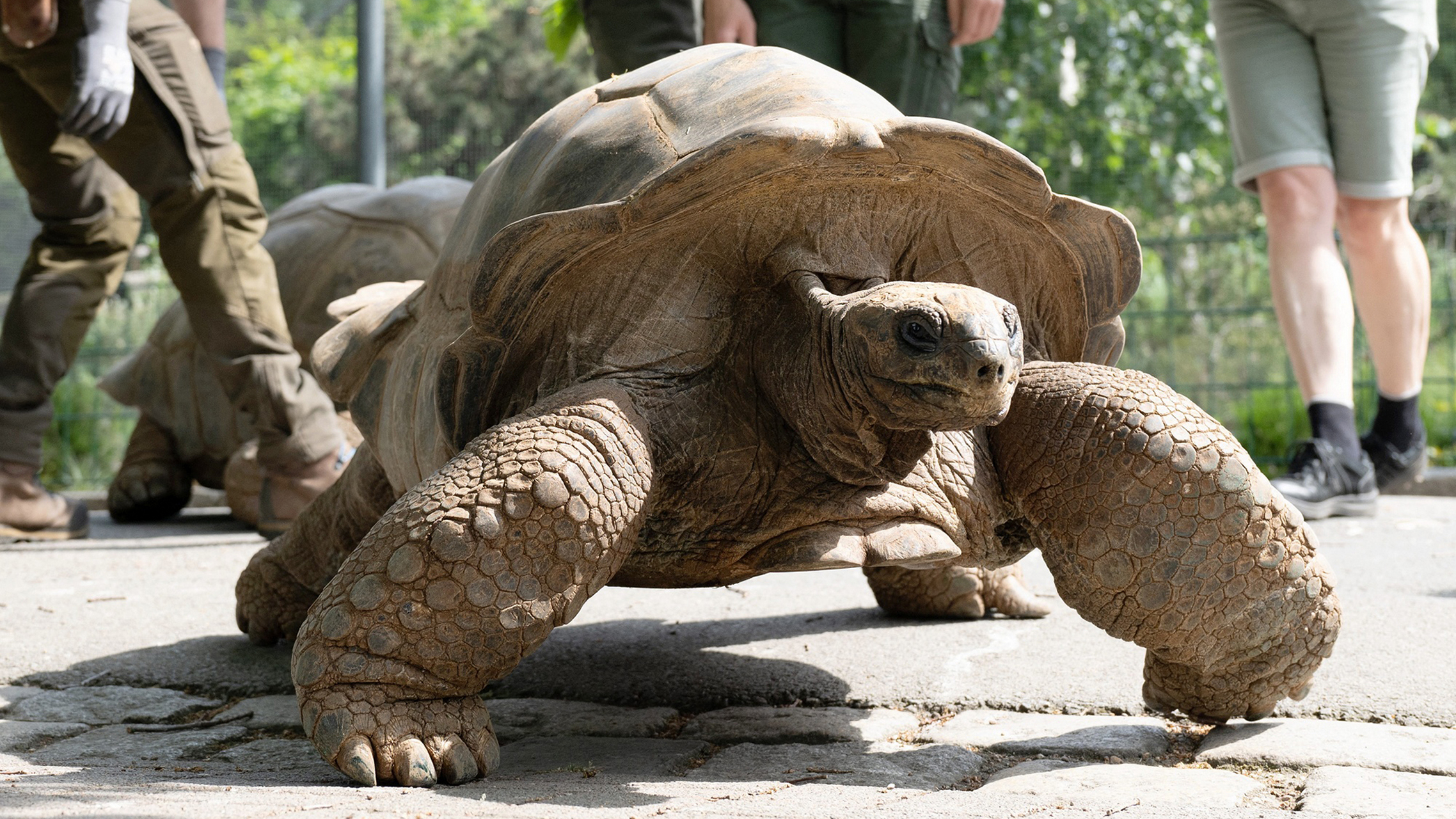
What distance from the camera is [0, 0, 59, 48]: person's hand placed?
390cm

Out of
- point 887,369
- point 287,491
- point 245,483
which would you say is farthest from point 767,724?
point 245,483

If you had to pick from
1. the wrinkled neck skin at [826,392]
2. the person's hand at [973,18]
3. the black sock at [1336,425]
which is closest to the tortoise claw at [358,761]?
the wrinkled neck skin at [826,392]

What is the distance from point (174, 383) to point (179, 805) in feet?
14.6

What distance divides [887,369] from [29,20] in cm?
324

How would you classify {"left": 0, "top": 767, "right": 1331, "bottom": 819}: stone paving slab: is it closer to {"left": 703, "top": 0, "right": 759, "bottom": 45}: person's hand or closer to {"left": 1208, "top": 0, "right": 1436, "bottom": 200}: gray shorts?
{"left": 703, "top": 0, "right": 759, "bottom": 45}: person's hand

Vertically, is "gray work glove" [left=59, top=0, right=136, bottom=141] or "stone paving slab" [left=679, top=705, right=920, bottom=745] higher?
"gray work glove" [left=59, top=0, right=136, bottom=141]

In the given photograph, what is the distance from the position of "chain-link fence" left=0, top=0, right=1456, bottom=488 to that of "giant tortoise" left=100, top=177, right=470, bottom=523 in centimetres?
97

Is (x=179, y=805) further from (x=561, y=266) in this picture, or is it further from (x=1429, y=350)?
(x=1429, y=350)

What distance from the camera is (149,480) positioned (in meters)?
5.45

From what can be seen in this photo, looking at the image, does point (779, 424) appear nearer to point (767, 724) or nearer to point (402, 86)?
point (767, 724)

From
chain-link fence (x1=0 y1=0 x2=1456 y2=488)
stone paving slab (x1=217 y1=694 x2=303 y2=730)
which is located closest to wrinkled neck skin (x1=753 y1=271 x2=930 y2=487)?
stone paving slab (x1=217 y1=694 x2=303 y2=730)

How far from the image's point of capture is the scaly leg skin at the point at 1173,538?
1.85 m

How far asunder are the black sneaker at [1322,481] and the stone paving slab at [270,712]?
297 cm

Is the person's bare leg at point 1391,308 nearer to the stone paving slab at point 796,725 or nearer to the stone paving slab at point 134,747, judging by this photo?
the stone paving slab at point 796,725
